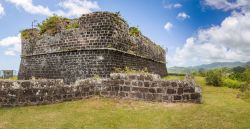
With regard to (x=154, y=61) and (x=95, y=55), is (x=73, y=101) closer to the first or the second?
(x=95, y=55)

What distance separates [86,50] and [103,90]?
18.4ft

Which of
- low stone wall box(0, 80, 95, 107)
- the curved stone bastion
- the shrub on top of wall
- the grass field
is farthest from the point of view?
the shrub on top of wall

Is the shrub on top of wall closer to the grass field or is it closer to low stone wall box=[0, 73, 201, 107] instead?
low stone wall box=[0, 73, 201, 107]

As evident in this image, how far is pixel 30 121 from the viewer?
28.9ft

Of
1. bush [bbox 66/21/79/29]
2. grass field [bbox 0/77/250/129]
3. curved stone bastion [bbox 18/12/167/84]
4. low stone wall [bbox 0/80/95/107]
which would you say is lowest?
grass field [bbox 0/77/250/129]

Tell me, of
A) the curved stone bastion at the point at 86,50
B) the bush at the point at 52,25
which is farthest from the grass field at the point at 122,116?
the bush at the point at 52,25

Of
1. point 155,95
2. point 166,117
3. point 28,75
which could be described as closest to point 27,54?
point 28,75

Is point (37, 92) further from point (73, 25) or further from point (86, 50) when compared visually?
point (73, 25)

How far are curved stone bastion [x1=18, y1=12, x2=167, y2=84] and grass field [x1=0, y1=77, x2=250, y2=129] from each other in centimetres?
598

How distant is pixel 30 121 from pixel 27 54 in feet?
46.8

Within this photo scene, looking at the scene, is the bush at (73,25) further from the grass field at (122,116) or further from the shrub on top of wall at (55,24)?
the grass field at (122,116)

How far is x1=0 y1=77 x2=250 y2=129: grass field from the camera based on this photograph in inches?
332

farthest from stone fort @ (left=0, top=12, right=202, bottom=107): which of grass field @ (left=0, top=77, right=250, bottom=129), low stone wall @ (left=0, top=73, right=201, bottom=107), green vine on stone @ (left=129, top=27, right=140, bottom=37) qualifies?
grass field @ (left=0, top=77, right=250, bottom=129)

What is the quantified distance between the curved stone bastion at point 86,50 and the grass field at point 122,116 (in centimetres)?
598
